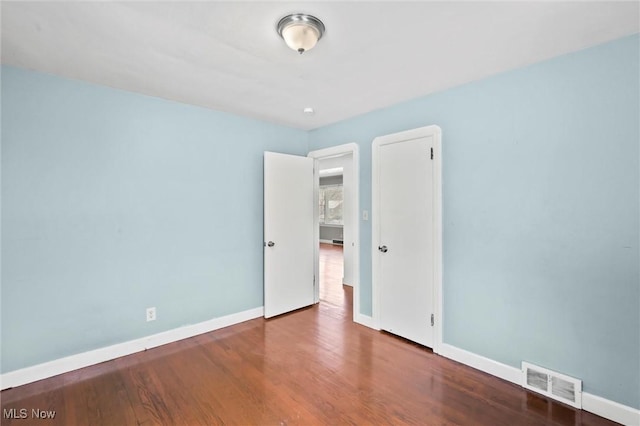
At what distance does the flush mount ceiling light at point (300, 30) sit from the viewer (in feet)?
5.46

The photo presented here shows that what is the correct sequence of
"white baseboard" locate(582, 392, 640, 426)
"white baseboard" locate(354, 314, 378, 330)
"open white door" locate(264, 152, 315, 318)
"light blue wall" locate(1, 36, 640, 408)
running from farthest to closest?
"open white door" locate(264, 152, 315, 318) → "white baseboard" locate(354, 314, 378, 330) → "light blue wall" locate(1, 36, 640, 408) → "white baseboard" locate(582, 392, 640, 426)

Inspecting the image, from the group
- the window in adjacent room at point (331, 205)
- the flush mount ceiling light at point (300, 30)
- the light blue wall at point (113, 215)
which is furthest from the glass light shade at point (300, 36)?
the window in adjacent room at point (331, 205)

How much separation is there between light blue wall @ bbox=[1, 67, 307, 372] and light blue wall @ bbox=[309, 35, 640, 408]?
2315 mm

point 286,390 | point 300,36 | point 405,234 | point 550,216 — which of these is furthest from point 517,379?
point 300,36

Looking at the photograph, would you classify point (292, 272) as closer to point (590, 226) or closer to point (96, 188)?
point (96, 188)

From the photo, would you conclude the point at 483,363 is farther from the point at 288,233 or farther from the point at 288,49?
the point at 288,49

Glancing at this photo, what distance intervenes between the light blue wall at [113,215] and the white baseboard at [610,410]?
315 centimetres

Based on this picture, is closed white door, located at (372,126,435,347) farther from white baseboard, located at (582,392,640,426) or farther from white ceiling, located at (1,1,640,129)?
white baseboard, located at (582,392,640,426)

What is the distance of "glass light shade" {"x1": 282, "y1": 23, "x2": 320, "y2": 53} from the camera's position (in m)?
1.70

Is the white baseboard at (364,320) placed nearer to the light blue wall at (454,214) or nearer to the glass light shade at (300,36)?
the light blue wall at (454,214)

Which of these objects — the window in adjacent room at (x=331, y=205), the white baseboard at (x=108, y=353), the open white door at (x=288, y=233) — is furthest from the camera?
the window in adjacent room at (x=331, y=205)

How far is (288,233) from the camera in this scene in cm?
386

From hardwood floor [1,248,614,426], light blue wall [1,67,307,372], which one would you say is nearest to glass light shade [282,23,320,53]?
light blue wall [1,67,307,372]

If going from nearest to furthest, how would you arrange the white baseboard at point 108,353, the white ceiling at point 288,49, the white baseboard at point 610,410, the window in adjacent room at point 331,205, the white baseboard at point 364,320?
1. the white ceiling at point 288,49
2. the white baseboard at point 610,410
3. the white baseboard at point 108,353
4. the white baseboard at point 364,320
5. the window in adjacent room at point 331,205
